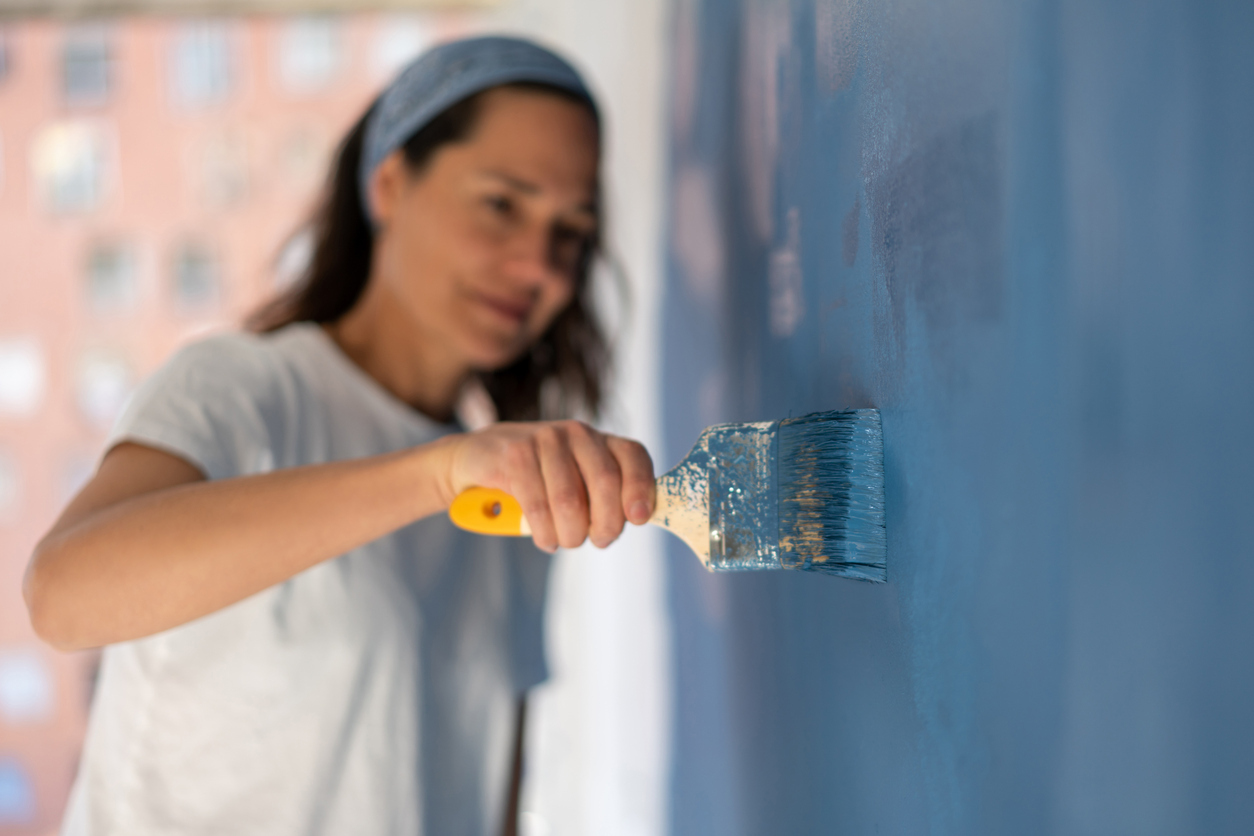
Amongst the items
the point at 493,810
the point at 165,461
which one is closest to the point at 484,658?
the point at 493,810

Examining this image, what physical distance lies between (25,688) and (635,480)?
6.65 m

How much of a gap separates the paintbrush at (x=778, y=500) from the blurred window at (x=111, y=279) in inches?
246

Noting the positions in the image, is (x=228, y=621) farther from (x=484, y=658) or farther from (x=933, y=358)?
(x=933, y=358)

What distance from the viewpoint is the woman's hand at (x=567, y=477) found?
0.40 meters

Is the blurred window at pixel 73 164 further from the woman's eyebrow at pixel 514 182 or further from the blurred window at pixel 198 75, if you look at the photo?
the woman's eyebrow at pixel 514 182

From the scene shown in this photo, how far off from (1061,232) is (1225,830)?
0.17 m

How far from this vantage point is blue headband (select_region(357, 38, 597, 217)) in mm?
732

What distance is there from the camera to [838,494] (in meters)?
0.39

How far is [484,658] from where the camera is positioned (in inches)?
31.8

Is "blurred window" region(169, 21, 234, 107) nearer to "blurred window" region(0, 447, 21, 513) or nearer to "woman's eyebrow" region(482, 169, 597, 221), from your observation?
"blurred window" region(0, 447, 21, 513)

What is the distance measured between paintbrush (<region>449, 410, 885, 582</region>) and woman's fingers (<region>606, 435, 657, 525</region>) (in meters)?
0.01

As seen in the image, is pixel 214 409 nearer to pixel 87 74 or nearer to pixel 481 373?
pixel 481 373

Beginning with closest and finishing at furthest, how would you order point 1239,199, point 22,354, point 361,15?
1. point 1239,199
2. point 361,15
3. point 22,354

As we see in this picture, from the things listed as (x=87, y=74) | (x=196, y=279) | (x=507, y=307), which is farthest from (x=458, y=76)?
(x=87, y=74)
